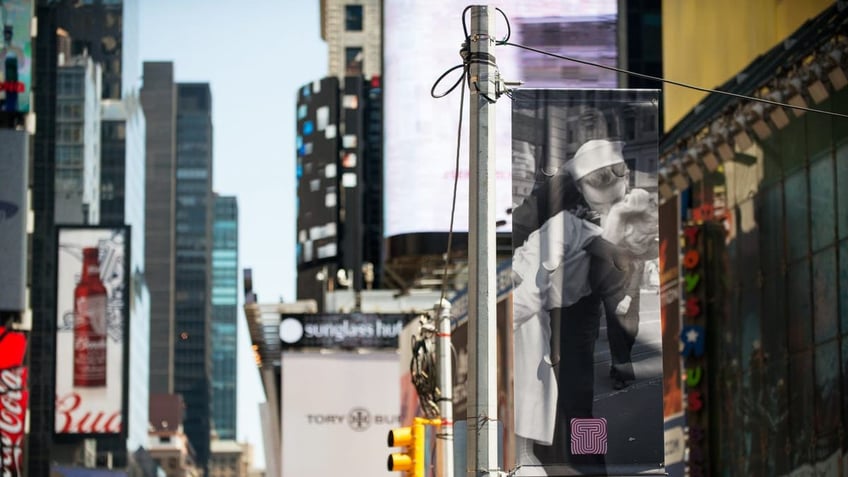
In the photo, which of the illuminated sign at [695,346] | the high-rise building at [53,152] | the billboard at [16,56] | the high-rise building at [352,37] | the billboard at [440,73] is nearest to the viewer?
the illuminated sign at [695,346]

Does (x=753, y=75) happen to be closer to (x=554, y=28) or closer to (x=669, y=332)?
(x=669, y=332)

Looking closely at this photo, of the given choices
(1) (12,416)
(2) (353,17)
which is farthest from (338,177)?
(1) (12,416)

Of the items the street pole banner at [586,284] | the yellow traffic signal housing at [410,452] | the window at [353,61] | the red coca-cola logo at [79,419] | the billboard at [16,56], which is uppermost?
the window at [353,61]

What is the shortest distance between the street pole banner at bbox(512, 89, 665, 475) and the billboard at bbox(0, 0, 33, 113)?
74.0m

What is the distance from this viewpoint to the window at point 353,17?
503 feet

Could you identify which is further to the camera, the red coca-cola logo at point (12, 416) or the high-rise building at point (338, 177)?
the high-rise building at point (338, 177)

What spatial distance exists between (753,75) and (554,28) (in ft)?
77.7

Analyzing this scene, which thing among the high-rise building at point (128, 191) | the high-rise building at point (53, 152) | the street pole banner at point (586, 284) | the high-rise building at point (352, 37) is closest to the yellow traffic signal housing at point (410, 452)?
the street pole banner at point (586, 284)

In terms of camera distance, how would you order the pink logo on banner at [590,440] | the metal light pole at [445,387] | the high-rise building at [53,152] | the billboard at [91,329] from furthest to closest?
the high-rise building at [53,152] < the billboard at [91,329] < the metal light pole at [445,387] < the pink logo on banner at [590,440]

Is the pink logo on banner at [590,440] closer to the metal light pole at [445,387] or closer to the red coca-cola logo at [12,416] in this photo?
the metal light pole at [445,387]

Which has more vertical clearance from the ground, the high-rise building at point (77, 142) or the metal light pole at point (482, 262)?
the high-rise building at point (77, 142)

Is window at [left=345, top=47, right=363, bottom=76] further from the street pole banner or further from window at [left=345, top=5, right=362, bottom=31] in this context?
the street pole banner

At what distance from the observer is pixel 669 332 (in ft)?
127

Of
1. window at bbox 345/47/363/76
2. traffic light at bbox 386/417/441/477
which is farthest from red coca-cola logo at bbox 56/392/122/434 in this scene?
traffic light at bbox 386/417/441/477
